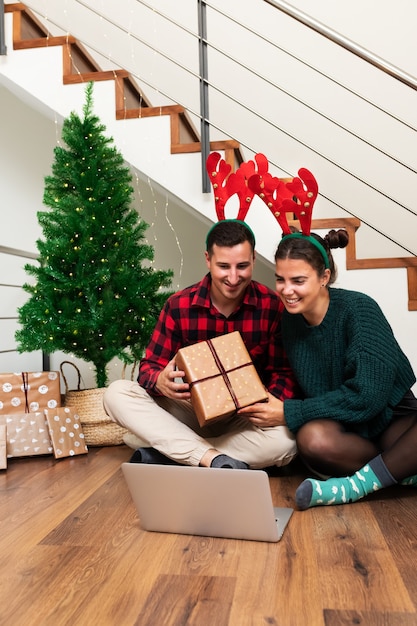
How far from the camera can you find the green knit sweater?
165 cm

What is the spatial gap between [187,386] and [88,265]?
96cm

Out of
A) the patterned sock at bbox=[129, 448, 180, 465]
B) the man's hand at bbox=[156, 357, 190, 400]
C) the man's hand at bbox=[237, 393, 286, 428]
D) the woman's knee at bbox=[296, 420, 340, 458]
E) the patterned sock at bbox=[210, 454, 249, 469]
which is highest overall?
the man's hand at bbox=[156, 357, 190, 400]

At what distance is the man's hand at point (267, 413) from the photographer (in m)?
1.75

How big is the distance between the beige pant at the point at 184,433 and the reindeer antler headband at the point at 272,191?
53cm

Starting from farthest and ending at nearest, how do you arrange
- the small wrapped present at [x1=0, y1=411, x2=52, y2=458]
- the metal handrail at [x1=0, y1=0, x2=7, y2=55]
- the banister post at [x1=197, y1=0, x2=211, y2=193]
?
1. the metal handrail at [x1=0, y1=0, x2=7, y2=55]
2. the banister post at [x1=197, y1=0, x2=211, y2=193]
3. the small wrapped present at [x1=0, y1=411, x2=52, y2=458]

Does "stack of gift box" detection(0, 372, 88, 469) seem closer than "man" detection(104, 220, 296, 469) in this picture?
No

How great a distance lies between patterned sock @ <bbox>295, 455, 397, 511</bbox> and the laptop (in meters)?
0.19

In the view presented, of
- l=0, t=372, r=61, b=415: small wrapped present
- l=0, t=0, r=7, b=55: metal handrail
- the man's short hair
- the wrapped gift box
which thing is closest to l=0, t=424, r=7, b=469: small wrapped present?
l=0, t=372, r=61, b=415: small wrapped present

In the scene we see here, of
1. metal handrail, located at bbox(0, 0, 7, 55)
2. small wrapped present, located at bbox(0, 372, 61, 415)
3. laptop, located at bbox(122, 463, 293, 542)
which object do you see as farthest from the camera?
metal handrail, located at bbox(0, 0, 7, 55)

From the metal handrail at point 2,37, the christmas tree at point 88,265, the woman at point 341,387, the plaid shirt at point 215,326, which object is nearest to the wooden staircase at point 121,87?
the metal handrail at point 2,37

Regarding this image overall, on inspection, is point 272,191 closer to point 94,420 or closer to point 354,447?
point 354,447

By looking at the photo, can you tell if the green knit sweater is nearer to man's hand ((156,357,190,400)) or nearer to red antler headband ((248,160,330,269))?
red antler headband ((248,160,330,269))

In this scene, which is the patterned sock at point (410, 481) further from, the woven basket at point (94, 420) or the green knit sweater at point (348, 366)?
the woven basket at point (94, 420)

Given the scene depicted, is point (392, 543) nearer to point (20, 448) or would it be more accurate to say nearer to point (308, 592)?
point (308, 592)
